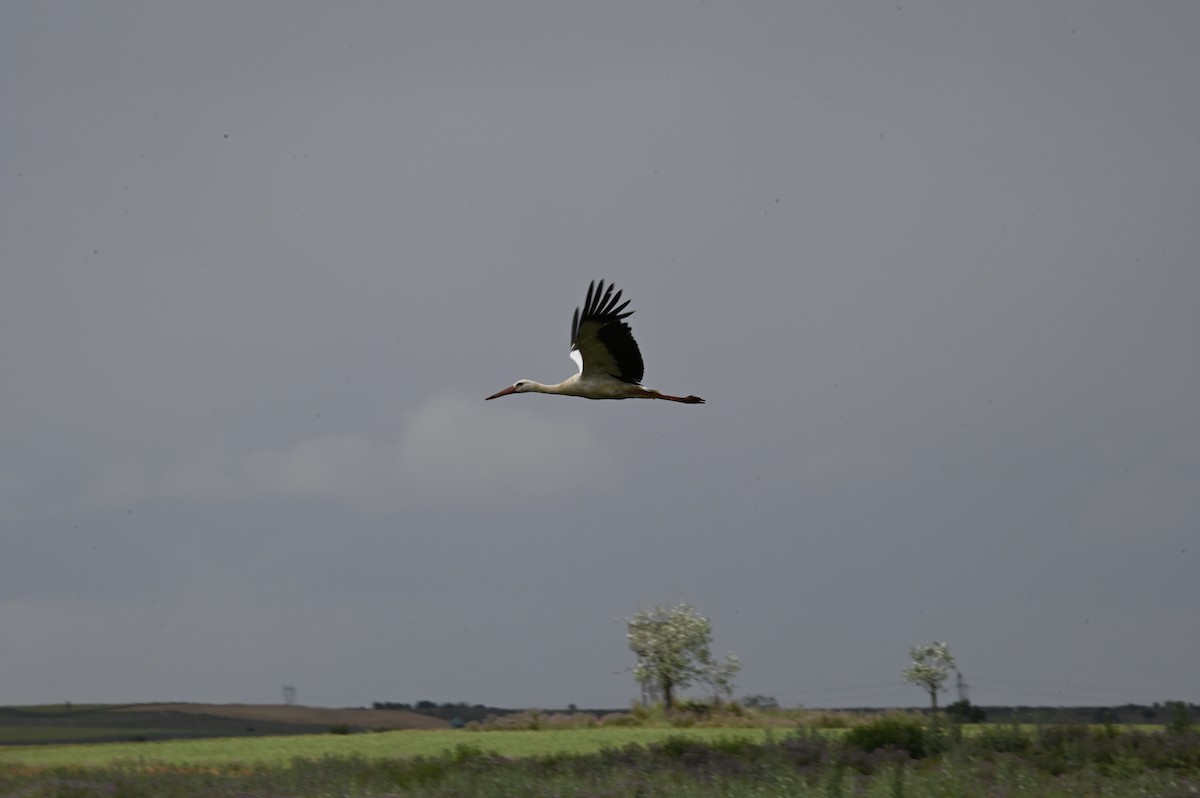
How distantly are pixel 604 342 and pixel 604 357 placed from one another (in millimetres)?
383

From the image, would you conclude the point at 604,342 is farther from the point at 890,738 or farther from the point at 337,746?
the point at 337,746

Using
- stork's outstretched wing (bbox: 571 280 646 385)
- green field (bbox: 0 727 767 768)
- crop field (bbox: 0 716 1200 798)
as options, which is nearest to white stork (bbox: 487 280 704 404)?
stork's outstretched wing (bbox: 571 280 646 385)

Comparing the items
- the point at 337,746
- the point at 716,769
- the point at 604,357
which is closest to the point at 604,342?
the point at 604,357

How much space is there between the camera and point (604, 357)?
67.2 ft

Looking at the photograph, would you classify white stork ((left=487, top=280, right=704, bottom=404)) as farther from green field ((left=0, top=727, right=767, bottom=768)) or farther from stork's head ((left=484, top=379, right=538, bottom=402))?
green field ((left=0, top=727, right=767, bottom=768))

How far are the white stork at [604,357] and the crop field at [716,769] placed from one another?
5448 mm

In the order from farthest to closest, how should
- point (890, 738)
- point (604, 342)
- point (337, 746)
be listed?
point (337, 746)
point (890, 738)
point (604, 342)

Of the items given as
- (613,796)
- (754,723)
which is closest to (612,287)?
(613,796)

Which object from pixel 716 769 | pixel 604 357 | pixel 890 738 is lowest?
pixel 716 769

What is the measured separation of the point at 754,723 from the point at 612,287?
1950cm

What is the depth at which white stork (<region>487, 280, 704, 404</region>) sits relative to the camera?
19859mm

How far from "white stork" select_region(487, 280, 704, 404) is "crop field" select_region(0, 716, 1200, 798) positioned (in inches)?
215

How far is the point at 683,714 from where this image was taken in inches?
1513

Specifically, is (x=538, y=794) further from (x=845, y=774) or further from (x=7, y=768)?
(x=7, y=768)
